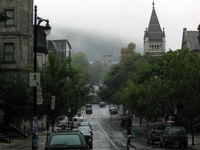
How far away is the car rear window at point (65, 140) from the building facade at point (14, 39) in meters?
29.4

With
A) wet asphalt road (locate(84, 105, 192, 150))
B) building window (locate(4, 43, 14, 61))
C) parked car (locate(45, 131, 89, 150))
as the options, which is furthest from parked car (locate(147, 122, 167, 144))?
parked car (locate(45, 131, 89, 150))

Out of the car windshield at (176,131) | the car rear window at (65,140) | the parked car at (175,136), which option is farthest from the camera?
the car windshield at (176,131)

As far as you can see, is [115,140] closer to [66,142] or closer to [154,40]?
[66,142]

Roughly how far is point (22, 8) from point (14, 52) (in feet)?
16.5

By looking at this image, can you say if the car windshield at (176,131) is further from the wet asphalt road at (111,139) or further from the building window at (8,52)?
the building window at (8,52)

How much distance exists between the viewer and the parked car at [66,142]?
14.9 meters

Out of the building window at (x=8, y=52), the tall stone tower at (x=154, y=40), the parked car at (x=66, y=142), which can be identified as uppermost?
the tall stone tower at (x=154, y=40)

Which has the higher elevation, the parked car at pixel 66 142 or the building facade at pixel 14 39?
the building facade at pixel 14 39

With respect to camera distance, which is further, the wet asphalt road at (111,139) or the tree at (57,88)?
the wet asphalt road at (111,139)

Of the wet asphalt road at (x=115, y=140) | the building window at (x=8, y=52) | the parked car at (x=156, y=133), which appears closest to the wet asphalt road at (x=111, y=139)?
the wet asphalt road at (x=115, y=140)

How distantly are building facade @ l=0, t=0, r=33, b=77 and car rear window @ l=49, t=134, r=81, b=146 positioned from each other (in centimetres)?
2943

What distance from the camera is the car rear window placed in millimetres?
15258

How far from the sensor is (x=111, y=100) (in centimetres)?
10456

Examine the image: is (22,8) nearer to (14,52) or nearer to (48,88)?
(14,52)
